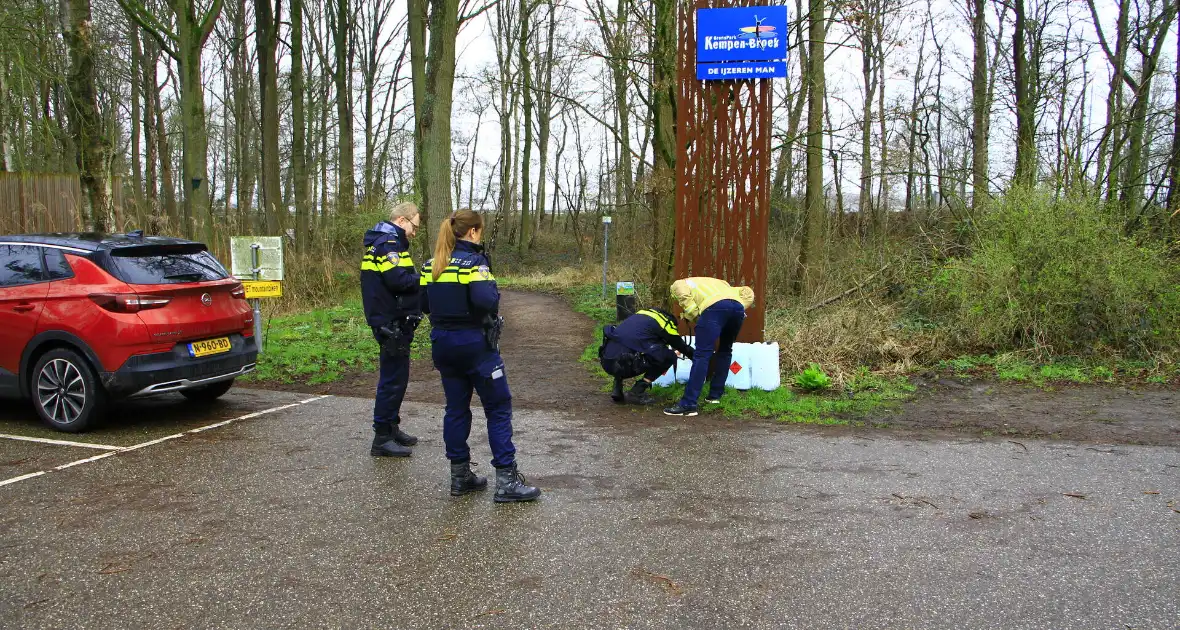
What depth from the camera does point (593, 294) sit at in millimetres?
20297

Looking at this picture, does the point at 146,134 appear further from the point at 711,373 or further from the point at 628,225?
the point at 711,373

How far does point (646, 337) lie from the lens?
7.55m

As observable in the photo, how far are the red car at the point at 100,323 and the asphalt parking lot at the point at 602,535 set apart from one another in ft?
1.39

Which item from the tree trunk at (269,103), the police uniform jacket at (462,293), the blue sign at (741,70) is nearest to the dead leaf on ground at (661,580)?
the police uniform jacket at (462,293)

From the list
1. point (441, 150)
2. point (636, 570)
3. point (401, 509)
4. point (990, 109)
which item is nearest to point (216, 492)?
point (401, 509)

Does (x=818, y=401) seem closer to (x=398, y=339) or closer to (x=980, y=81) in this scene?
(x=398, y=339)

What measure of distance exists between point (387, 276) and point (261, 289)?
4.53 m

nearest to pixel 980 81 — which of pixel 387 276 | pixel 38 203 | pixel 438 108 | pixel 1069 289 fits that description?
pixel 1069 289

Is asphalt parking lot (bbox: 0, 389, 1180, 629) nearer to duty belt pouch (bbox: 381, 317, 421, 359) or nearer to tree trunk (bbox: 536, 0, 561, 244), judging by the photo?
duty belt pouch (bbox: 381, 317, 421, 359)

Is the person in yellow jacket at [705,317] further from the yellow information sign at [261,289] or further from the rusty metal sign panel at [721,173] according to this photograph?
the yellow information sign at [261,289]

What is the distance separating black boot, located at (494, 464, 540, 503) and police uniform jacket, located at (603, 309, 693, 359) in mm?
2901

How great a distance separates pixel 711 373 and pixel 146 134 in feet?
96.8

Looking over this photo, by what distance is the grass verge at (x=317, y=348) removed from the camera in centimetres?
937

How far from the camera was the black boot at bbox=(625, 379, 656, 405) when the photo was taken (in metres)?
7.84
